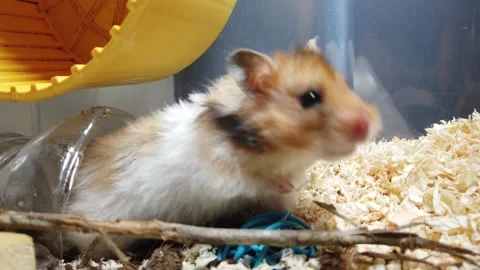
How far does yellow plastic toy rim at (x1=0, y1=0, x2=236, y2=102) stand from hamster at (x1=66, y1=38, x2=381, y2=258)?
25 centimetres

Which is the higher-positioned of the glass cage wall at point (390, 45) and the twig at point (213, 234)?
the glass cage wall at point (390, 45)

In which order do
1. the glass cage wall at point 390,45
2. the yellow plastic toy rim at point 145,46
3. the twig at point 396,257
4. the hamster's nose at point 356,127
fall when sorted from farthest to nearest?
1. the glass cage wall at point 390,45
2. the yellow plastic toy rim at point 145,46
3. the hamster's nose at point 356,127
4. the twig at point 396,257

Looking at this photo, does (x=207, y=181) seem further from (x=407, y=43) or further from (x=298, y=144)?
(x=407, y=43)

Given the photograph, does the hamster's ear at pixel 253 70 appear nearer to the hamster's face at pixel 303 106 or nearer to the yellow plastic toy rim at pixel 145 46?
the hamster's face at pixel 303 106

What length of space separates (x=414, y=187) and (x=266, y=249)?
2.02ft

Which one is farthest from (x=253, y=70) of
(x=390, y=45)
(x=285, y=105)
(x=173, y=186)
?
(x=390, y=45)

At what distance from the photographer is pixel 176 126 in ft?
5.72

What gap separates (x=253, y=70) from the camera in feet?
5.03

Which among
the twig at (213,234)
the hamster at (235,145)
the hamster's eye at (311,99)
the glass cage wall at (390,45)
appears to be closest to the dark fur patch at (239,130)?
the hamster at (235,145)

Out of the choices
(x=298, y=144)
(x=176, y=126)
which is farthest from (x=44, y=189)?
(x=298, y=144)

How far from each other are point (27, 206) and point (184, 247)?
1.96ft

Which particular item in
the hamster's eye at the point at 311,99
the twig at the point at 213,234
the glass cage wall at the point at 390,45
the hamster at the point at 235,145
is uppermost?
the glass cage wall at the point at 390,45

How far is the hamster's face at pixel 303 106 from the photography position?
1.43 metres

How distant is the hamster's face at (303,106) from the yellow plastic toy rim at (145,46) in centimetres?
45
